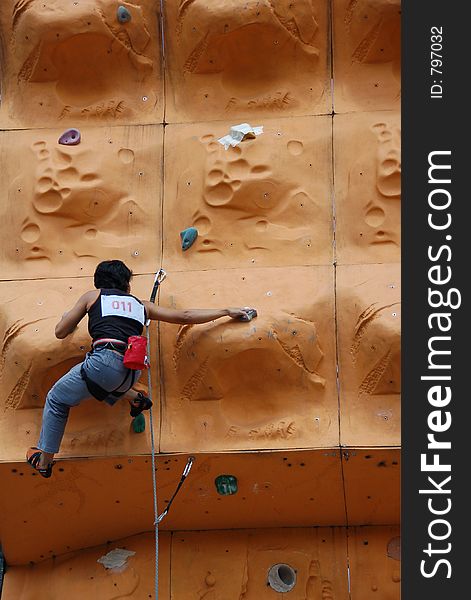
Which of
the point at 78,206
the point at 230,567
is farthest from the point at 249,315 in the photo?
the point at 230,567

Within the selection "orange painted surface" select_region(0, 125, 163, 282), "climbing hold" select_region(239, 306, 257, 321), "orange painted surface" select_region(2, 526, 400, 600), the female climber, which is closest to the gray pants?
the female climber

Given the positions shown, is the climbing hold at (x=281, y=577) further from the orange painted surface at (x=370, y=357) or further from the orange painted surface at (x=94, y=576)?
the orange painted surface at (x=370, y=357)

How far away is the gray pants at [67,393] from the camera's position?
21.1ft

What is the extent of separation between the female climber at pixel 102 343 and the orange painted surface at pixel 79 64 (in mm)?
1558

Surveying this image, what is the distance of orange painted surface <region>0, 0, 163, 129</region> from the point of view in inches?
303

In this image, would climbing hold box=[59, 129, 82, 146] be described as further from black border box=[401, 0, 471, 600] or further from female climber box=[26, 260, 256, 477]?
black border box=[401, 0, 471, 600]

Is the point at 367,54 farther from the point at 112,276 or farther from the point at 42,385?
the point at 42,385

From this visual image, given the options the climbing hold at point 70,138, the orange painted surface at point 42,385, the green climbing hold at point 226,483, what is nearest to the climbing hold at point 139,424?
the orange painted surface at point 42,385

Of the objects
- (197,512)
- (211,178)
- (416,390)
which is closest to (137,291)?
(211,178)

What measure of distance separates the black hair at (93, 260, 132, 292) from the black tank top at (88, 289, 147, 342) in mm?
71

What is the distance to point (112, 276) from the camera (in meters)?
6.66

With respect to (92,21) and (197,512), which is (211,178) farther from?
(197,512)

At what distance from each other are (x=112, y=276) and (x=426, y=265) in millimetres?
1847

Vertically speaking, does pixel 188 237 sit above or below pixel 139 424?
above
